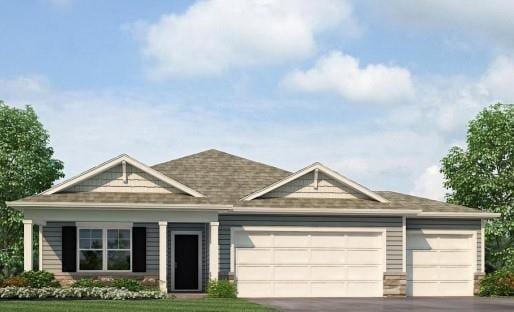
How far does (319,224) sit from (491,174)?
1517 centimetres

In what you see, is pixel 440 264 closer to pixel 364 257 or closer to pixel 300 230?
pixel 364 257

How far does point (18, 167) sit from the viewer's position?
43.8m

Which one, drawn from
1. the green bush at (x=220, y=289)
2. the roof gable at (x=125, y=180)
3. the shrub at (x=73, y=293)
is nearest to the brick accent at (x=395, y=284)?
the green bush at (x=220, y=289)

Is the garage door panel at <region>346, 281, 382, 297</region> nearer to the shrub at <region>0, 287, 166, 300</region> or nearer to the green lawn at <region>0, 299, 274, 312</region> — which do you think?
the green lawn at <region>0, 299, 274, 312</region>

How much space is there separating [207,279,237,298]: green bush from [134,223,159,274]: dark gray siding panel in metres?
2.28

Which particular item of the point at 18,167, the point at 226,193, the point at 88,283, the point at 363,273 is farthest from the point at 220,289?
the point at 18,167

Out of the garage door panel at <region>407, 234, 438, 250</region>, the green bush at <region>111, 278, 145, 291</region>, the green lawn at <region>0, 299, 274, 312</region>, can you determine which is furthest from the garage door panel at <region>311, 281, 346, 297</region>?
the green bush at <region>111, 278, 145, 291</region>

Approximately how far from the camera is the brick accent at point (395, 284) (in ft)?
107

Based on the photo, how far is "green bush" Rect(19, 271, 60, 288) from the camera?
2952 centimetres

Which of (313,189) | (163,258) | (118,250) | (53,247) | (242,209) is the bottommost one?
(163,258)

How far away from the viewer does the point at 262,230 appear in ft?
105

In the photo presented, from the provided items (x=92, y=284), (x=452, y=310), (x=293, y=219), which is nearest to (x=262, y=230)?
(x=293, y=219)

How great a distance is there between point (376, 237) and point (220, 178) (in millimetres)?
7074

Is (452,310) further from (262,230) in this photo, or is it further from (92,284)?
(92,284)
